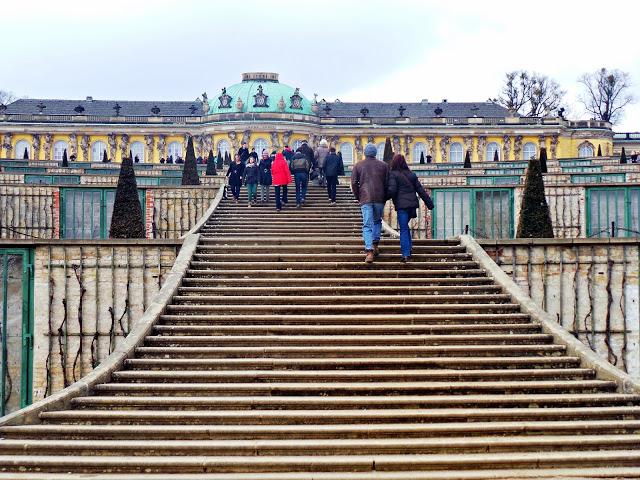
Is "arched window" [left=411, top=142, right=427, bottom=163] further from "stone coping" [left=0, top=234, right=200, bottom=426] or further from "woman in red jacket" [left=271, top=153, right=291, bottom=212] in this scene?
"stone coping" [left=0, top=234, right=200, bottom=426]

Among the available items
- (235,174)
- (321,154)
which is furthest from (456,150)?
(235,174)

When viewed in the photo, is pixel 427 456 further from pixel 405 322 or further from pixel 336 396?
pixel 405 322

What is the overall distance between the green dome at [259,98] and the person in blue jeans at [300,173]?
53982mm

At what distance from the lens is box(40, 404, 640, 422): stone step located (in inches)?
423

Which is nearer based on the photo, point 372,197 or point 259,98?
point 372,197

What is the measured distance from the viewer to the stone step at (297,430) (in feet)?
34.3

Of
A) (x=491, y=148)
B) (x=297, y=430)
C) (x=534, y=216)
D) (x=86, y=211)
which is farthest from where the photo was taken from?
(x=491, y=148)

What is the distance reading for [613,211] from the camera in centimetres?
2194

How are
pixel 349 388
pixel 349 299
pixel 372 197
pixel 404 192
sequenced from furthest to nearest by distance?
1. pixel 404 192
2. pixel 372 197
3. pixel 349 299
4. pixel 349 388

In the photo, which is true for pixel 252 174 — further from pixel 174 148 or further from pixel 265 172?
pixel 174 148

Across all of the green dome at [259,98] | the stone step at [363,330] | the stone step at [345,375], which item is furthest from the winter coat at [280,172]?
the green dome at [259,98]

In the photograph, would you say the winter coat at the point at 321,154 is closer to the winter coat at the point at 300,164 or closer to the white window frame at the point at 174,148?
the winter coat at the point at 300,164

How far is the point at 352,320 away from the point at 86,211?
11156 millimetres

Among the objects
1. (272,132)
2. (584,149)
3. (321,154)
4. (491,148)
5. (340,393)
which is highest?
(272,132)
